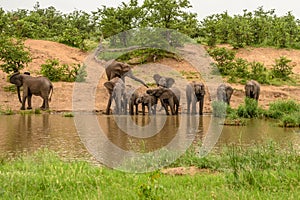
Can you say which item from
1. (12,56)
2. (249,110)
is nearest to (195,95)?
(249,110)

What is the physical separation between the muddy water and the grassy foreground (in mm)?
1561

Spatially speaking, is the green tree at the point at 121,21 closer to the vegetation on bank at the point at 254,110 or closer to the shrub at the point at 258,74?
the shrub at the point at 258,74

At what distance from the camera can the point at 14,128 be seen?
11.6 m

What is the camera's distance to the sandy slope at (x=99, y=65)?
17.8 m

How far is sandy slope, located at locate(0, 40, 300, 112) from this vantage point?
17750mm

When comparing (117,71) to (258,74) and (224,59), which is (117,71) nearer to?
(224,59)

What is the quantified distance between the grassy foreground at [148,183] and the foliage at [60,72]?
1369 centimetres

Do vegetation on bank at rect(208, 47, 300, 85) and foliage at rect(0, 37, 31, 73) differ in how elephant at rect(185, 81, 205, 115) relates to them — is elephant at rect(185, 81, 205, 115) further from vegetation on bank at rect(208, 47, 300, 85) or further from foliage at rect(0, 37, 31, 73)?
foliage at rect(0, 37, 31, 73)

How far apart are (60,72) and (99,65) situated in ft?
12.5

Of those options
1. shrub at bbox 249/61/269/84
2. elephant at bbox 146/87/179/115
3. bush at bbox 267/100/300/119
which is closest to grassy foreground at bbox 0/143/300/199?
bush at bbox 267/100/300/119

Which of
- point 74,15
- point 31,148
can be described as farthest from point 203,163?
point 74,15

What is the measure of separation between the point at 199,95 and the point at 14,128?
7336 mm

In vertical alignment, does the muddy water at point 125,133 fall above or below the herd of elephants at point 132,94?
below

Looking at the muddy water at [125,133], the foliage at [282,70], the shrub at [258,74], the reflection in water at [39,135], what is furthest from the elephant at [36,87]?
the foliage at [282,70]
